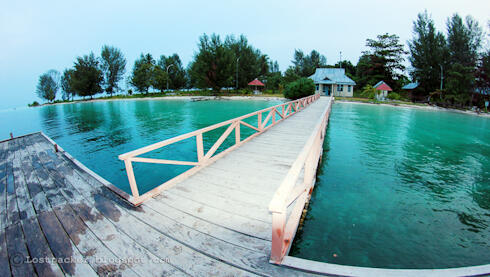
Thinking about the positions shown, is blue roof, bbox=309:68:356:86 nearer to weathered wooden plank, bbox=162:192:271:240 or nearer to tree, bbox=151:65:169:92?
tree, bbox=151:65:169:92

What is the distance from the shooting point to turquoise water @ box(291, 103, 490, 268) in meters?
3.59

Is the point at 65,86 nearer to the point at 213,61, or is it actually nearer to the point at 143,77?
the point at 143,77

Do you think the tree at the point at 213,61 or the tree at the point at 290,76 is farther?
the tree at the point at 213,61

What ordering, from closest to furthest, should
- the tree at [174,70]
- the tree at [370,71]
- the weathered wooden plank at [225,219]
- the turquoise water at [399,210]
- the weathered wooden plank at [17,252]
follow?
1. the weathered wooden plank at [17,252]
2. the weathered wooden plank at [225,219]
3. the turquoise water at [399,210]
4. the tree at [370,71]
5. the tree at [174,70]

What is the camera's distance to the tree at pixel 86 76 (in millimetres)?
47344

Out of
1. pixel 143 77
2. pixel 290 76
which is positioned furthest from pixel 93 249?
pixel 143 77

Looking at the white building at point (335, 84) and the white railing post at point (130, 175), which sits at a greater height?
the white building at point (335, 84)

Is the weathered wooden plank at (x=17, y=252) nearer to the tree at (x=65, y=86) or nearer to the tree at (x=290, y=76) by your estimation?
the tree at (x=290, y=76)

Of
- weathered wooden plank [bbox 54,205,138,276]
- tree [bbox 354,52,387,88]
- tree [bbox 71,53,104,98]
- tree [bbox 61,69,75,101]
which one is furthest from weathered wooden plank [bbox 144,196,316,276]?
tree [bbox 61,69,75,101]

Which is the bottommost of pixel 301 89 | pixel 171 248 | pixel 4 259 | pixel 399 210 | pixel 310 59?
pixel 399 210

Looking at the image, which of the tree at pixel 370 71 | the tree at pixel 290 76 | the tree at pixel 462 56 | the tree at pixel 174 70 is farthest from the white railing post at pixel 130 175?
the tree at pixel 174 70

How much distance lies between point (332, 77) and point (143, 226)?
45.5 metres

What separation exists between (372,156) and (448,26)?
131 ft

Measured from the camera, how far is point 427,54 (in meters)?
34.4
